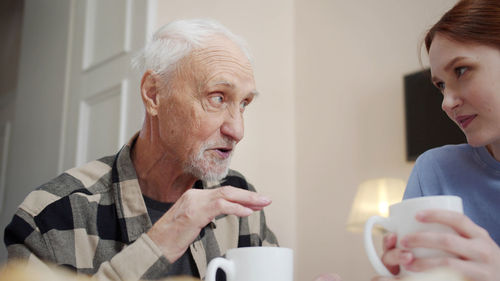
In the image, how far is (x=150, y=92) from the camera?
1231 mm

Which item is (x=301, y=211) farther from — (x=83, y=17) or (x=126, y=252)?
(x=126, y=252)

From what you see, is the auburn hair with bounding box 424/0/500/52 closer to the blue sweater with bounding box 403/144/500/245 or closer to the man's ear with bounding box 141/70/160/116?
the blue sweater with bounding box 403/144/500/245

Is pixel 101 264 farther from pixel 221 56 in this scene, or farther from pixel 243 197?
pixel 221 56

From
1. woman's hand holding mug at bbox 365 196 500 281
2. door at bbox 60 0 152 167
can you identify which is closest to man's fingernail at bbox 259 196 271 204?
woman's hand holding mug at bbox 365 196 500 281

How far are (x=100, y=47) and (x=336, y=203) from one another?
1.33 metres

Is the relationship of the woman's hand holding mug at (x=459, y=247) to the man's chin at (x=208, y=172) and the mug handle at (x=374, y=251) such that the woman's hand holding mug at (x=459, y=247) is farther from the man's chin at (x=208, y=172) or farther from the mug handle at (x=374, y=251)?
the man's chin at (x=208, y=172)

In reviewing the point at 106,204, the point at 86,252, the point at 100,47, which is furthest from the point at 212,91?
the point at 100,47

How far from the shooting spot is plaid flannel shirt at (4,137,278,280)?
35.4 inches

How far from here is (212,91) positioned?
44.6 inches

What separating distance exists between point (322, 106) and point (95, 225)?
1636 mm

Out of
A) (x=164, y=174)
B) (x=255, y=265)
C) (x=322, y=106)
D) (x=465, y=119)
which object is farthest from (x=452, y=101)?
(x=322, y=106)

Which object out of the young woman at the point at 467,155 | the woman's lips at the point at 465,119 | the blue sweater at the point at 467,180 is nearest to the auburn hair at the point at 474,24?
the young woman at the point at 467,155

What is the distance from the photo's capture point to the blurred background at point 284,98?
1.98m

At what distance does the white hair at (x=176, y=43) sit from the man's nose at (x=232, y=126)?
0.19m
